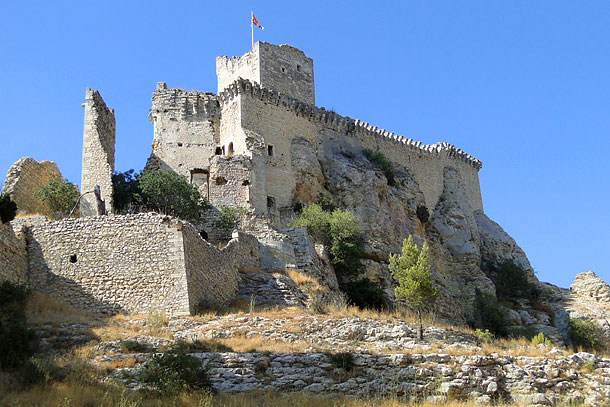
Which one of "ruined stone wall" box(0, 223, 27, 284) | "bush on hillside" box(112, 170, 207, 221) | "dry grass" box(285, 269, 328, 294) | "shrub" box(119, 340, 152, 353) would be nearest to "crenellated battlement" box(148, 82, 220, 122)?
"bush on hillside" box(112, 170, 207, 221)

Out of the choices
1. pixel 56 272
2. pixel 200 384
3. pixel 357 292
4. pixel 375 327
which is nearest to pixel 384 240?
pixel 357 292

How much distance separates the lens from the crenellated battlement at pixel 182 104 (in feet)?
114

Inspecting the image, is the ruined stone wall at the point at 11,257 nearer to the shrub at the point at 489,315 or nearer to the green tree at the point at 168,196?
the green tree at the point at 168,196

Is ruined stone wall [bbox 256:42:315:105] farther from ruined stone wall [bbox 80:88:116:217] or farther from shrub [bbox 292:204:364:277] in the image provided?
ruined stone wall [bbox 80:88:116:217]

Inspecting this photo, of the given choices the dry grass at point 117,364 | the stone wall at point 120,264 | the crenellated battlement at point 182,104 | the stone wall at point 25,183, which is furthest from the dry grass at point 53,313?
the crenellated battlement at point 182,104

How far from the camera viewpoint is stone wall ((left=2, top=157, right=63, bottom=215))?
991 inches

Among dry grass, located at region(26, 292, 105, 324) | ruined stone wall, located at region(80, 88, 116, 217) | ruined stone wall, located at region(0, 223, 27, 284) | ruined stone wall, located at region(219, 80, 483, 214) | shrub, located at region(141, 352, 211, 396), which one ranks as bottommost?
shrub, located at region(141, 352, 211, 396)

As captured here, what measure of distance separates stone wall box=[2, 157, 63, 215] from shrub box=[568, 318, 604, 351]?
22.0m

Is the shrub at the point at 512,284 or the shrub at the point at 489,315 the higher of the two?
the shrub at the point at 512,284

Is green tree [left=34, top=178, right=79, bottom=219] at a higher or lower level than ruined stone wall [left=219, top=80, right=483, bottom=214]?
lower

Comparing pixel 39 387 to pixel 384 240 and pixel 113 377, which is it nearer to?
pixel 113 377

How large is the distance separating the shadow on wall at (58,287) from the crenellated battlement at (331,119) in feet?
54.6

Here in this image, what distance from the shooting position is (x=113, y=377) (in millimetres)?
13148

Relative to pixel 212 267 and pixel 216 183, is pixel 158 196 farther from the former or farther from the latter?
pixel 212 267
